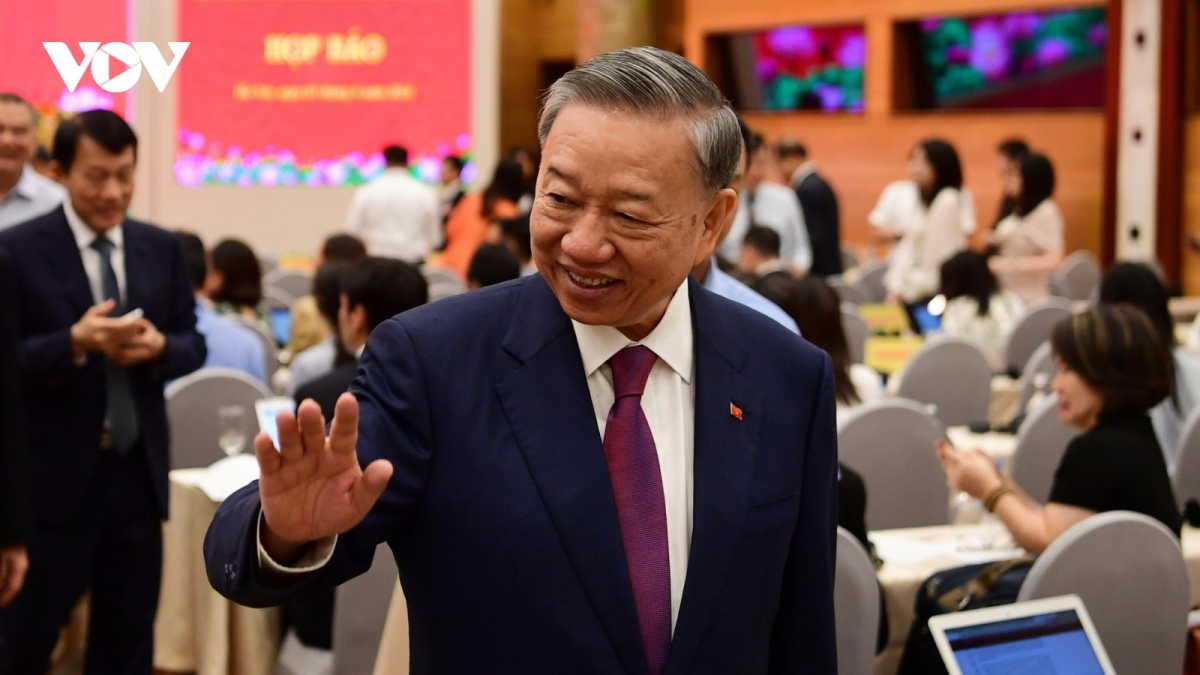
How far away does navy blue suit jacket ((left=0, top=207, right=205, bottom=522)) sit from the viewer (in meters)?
3.02

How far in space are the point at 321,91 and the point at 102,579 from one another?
8.58 metres

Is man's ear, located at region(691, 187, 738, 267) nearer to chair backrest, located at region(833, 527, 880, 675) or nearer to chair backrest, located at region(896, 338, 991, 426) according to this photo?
chair backrest, located at region(833, 527, 880, 675)

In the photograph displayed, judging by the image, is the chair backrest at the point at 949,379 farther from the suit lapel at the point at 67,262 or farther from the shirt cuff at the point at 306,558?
the shirt cuff at the point at 306,558

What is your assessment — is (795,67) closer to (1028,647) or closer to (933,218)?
(933,218)

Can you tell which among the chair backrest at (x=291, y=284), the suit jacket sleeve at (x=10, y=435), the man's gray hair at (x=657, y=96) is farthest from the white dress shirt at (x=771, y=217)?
the man's gray hair at (x=657, y=96)

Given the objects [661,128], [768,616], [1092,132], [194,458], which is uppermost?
[1092,132]

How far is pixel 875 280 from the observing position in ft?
31.8

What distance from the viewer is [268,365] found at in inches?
226

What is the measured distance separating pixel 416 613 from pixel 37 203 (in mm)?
3248

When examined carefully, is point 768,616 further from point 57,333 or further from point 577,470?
point 57,333

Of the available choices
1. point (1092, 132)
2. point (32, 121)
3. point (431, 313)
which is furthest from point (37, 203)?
point (1092, 132)

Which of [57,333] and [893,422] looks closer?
[57,333]

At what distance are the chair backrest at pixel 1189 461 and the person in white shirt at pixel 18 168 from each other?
341cm

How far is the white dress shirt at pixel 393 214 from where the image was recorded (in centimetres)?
930
